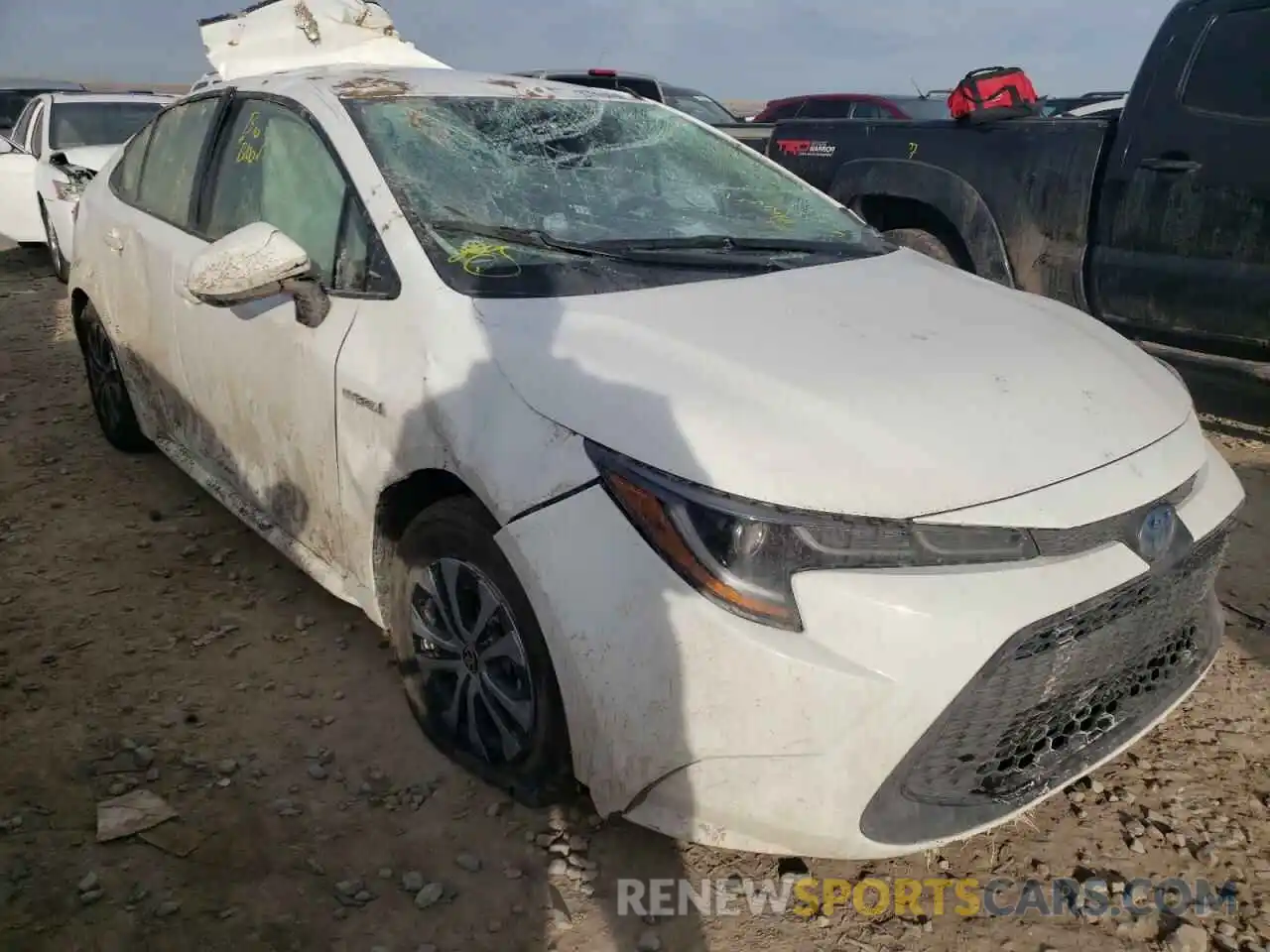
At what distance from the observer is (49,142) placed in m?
8.51

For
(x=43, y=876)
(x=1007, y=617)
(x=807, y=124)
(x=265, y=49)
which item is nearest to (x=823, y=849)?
(x=1007, y=617)

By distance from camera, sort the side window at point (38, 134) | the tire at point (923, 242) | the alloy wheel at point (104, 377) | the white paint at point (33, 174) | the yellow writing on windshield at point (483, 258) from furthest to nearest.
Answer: the side window at point (38, 134) < the white paint at point (33, 174) < the tire at point (923, 242) < the alloy wheel at point (104, 377) < the yellow writing on windshield at point (483, 258)

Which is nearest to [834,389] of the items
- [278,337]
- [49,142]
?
[278,337]

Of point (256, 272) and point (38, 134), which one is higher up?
point (38, 134)

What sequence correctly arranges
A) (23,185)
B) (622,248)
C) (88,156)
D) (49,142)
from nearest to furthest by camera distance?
1. (622,248)
2. (88,156)
3. (49,142)
4. (23,185)

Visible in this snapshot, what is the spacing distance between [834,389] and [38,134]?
9.06 m

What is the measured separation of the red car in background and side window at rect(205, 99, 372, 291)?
918 cm

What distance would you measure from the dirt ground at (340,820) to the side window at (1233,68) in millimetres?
2158

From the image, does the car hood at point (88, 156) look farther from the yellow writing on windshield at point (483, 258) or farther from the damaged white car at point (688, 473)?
the yellow writing on windshield at point (483, 258)

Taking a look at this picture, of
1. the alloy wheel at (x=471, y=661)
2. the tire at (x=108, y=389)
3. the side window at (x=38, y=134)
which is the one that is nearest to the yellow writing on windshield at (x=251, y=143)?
the tire at (x=108, y=389)

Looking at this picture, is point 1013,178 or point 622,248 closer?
point 622,248

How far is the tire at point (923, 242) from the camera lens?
5.41 m

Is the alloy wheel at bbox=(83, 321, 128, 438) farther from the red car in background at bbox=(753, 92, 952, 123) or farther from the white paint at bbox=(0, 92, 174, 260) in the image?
the red car in background at bbox=(753, 92, 952, 123)

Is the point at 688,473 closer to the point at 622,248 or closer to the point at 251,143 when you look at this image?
the point at 622,248
